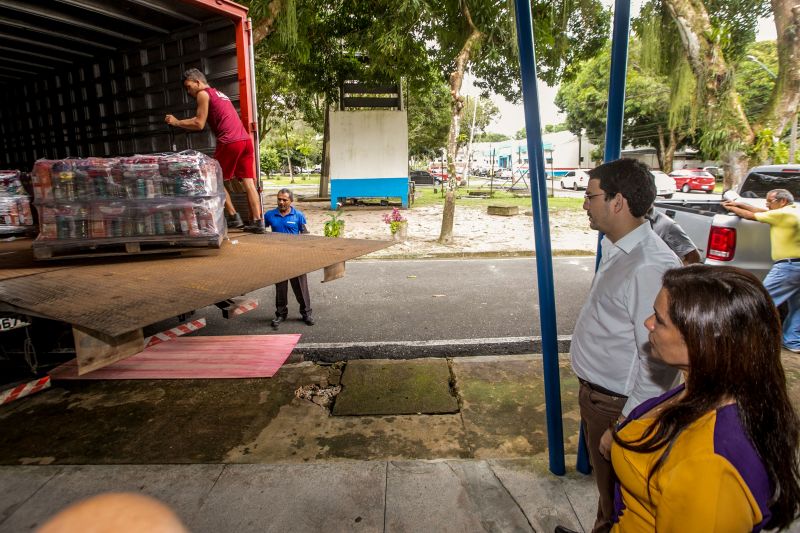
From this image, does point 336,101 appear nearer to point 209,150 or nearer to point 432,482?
point 209,150

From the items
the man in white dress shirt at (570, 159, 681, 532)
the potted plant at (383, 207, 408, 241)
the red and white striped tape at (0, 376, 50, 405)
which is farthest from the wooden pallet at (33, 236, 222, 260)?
the potted plant at (383, 207, 408, 241)

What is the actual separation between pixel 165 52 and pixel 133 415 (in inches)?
145

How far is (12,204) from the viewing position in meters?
4.11

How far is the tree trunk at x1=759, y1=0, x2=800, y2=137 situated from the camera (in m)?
7.65

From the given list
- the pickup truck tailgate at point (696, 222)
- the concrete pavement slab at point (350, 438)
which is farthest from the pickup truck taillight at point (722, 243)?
the concrete pavement slab at point (350, 438)

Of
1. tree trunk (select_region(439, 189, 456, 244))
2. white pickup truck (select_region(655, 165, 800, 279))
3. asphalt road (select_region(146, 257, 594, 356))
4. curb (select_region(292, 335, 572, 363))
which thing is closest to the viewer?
white pickup truck (select_region(655, 165, 800, 279))

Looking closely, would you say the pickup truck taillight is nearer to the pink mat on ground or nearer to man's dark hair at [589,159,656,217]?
man's dark hair at [589,159,656,217]

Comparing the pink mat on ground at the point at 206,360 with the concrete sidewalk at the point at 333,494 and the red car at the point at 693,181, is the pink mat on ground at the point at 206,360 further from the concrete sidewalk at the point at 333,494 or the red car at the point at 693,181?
the red car at the point at 693,181

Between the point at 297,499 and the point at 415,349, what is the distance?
94.2 inches

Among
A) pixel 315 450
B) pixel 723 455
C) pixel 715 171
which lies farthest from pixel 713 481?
pixel 715 171

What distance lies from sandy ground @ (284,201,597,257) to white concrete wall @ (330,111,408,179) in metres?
1.51

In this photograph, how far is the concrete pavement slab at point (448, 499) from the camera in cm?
247

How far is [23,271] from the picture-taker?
2.74m

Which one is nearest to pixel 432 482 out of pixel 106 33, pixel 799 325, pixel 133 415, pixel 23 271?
pixel 133 415
